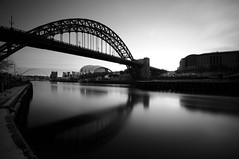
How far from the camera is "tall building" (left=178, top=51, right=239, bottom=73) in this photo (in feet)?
181

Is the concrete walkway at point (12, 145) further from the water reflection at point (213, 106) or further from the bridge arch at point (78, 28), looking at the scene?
the bridge arch at point (78, 28)

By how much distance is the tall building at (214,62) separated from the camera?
5515 cm

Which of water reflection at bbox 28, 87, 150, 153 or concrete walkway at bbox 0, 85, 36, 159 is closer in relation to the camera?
concrete walkway at bbox 0, 85, 36, 159

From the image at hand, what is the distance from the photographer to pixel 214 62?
64188 millimetres

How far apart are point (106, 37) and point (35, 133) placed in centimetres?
3234

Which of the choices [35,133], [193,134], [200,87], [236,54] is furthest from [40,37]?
[236,54]

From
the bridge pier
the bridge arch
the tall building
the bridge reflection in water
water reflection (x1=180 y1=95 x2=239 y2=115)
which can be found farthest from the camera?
the tall building

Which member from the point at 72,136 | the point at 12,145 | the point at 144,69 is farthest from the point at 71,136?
the point at 144,69

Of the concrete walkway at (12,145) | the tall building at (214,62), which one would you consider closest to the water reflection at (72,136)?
the concrete walkway at (12,145)

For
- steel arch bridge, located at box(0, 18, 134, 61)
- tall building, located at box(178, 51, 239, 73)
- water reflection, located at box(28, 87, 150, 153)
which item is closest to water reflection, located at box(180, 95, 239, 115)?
water reflection, located at box(28, 87, 150, 153)

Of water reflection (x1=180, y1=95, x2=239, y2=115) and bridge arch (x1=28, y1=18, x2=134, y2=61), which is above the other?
bridge arch (x1=28, y1=18, x2=134, y2=61)

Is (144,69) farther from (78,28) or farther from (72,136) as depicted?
(72,136)

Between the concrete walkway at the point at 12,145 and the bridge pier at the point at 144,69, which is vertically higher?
the bridge pier at the point at 144,69

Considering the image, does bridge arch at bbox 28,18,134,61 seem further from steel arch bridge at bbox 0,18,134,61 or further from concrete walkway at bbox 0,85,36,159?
concrete walkway at bbox 0,85,36,159
